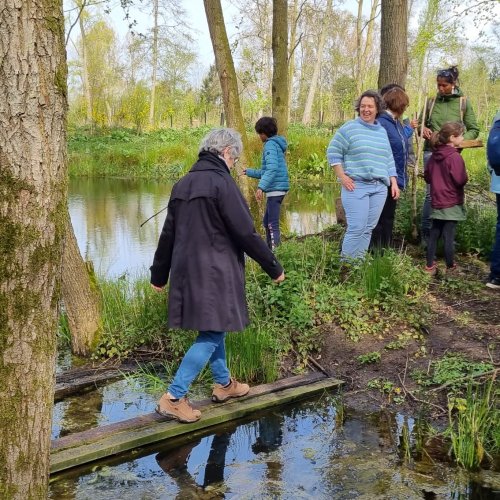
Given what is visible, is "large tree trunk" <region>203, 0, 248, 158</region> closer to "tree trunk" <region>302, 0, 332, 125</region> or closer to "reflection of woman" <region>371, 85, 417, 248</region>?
"reflection of woman" <region>371, 85, 417, 248</region>

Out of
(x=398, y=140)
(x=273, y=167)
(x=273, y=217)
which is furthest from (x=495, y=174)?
(x=273, y=217)

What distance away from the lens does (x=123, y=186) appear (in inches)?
818

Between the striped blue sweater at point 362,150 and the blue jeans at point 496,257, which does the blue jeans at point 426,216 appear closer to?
the blue jeans at point 496,257

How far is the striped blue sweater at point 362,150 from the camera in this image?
5855 millimetres

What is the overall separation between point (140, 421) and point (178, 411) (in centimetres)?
26

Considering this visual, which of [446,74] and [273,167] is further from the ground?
[446,74]

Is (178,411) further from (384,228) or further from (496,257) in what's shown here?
(496,257)

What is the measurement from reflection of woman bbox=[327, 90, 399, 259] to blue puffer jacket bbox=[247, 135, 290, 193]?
5.49 ft

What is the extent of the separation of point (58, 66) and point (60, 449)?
2.40 metres

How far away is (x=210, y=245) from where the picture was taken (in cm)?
368

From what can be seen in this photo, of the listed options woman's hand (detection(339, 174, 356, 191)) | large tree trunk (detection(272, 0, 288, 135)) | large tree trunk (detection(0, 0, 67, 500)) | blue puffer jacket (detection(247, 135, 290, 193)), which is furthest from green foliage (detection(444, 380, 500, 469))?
large tree trunk (detection(272, 0, 288, 135))

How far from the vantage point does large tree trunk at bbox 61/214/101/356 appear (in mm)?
5207

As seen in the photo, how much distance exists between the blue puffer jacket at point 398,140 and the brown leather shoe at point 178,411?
385 centimetres

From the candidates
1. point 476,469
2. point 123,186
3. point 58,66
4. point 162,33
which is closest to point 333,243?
point 476,469
